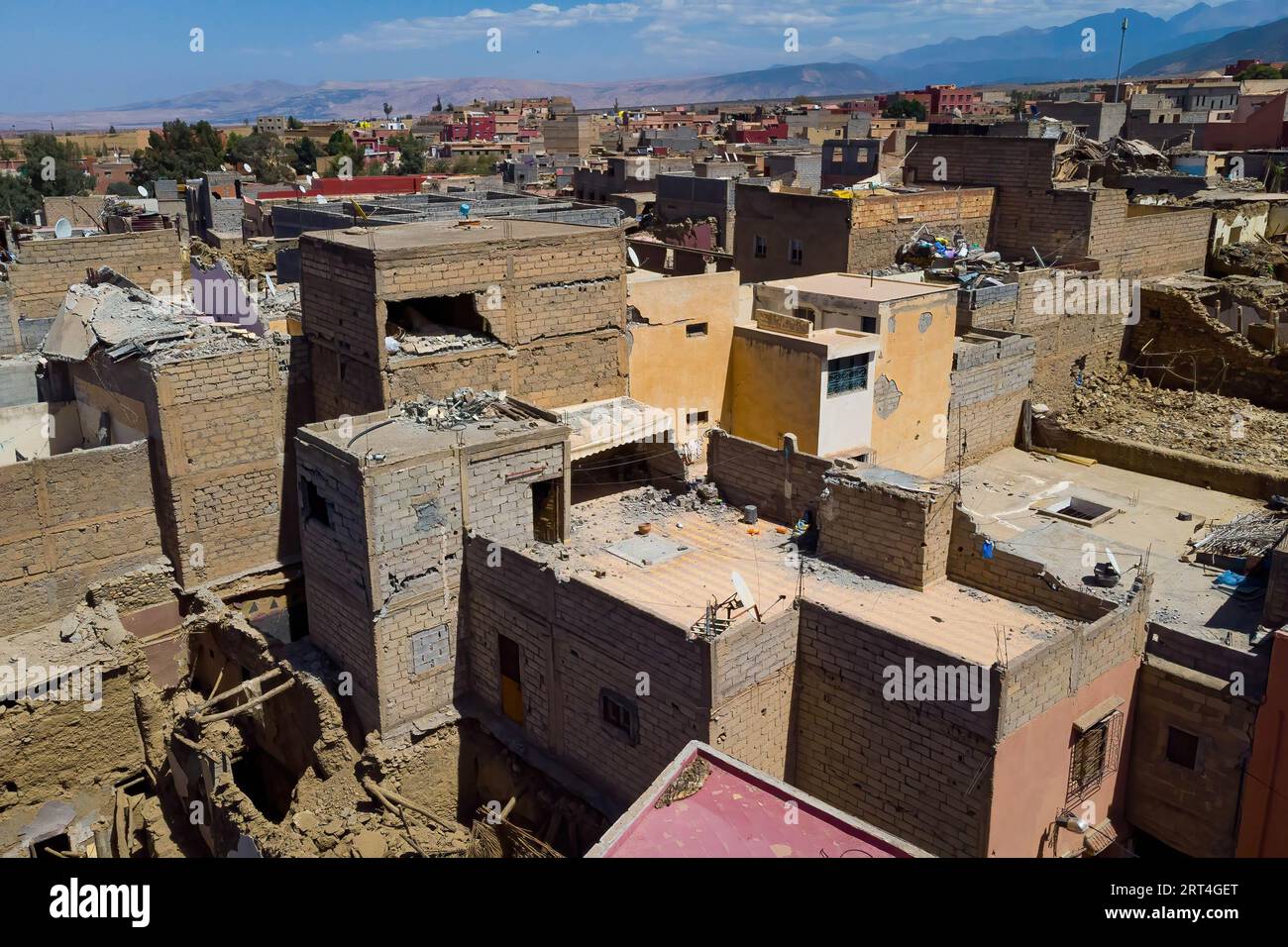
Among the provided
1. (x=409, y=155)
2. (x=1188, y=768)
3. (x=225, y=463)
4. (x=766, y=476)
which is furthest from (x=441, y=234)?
(x=409, y=155)

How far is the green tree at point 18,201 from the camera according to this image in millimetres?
60875

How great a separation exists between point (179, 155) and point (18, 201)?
27.1m

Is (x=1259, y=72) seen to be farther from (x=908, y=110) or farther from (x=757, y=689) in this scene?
(x=757, y=689)

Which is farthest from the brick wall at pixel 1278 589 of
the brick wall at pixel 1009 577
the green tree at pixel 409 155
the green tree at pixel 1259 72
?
the green tree at pixel 1259 72

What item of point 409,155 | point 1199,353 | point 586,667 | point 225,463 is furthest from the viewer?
point 409,155

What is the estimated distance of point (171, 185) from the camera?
54062mm

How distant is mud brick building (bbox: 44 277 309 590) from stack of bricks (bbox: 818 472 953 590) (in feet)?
31.5

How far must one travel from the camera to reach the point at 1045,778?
12375 millimetres

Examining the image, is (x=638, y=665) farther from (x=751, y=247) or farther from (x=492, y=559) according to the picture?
(x=751, y=247)

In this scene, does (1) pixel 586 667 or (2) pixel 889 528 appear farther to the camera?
(2) pixel 889 528

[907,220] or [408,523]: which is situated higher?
[907,220]

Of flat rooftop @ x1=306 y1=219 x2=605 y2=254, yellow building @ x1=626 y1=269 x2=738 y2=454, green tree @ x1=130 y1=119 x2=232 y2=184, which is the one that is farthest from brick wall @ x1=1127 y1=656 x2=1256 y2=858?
green tree @ x1=130 y1=119 x2=232 y2=184

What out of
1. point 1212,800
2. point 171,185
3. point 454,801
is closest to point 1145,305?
point 1212,800

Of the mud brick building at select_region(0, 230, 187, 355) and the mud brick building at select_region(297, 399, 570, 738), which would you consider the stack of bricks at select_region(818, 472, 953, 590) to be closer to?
the mud brick building at select_region(297, 399, 570, 738)
